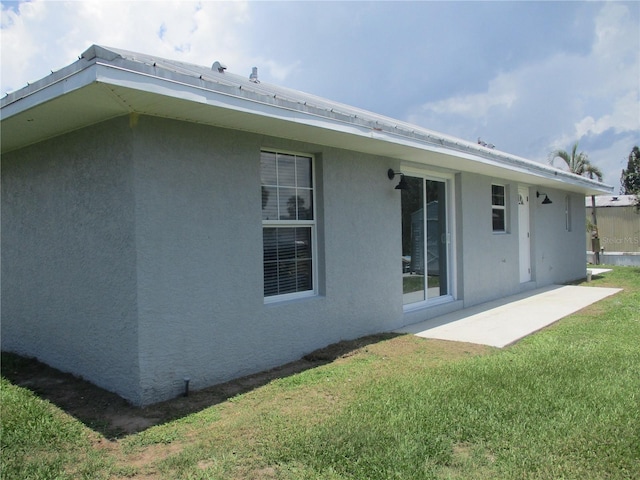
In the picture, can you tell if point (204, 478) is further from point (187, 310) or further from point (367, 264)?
point (367, 264)

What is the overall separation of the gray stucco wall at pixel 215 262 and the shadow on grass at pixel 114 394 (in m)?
0.15

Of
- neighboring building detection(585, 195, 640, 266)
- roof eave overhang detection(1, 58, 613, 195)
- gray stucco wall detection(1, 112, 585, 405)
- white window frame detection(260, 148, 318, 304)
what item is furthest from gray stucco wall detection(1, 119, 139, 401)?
neighboring building detection(585, 195, 640, 266)

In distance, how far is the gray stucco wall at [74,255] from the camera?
4.82 m

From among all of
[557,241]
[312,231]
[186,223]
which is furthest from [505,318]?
[557,241]

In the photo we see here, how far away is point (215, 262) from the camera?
5.32m

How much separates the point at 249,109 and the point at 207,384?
9.35 ft

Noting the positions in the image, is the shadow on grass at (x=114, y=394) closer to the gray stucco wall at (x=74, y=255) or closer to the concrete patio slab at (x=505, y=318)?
the gray stucco wall at (x=74, y=255)

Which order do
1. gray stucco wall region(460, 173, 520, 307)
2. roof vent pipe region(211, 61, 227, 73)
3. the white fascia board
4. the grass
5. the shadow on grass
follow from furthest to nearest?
gray stucco wall region(460, 173, 520, 307), roof vent pipe region(211, 61, 227, 73), the shadow on grass, the white fascia board, the grass

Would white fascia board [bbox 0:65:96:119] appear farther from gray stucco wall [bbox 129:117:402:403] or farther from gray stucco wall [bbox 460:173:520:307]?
gray stucco wall [bbox 460:173:520:307]

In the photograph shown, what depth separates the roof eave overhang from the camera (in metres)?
3.88

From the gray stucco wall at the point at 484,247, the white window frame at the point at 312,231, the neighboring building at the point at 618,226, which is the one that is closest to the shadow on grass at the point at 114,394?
the white window frame at the point at 312,231

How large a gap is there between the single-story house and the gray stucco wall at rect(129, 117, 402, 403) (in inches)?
0.6

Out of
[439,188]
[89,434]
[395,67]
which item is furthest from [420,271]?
[395,67]

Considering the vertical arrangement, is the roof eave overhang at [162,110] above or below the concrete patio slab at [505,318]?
above
